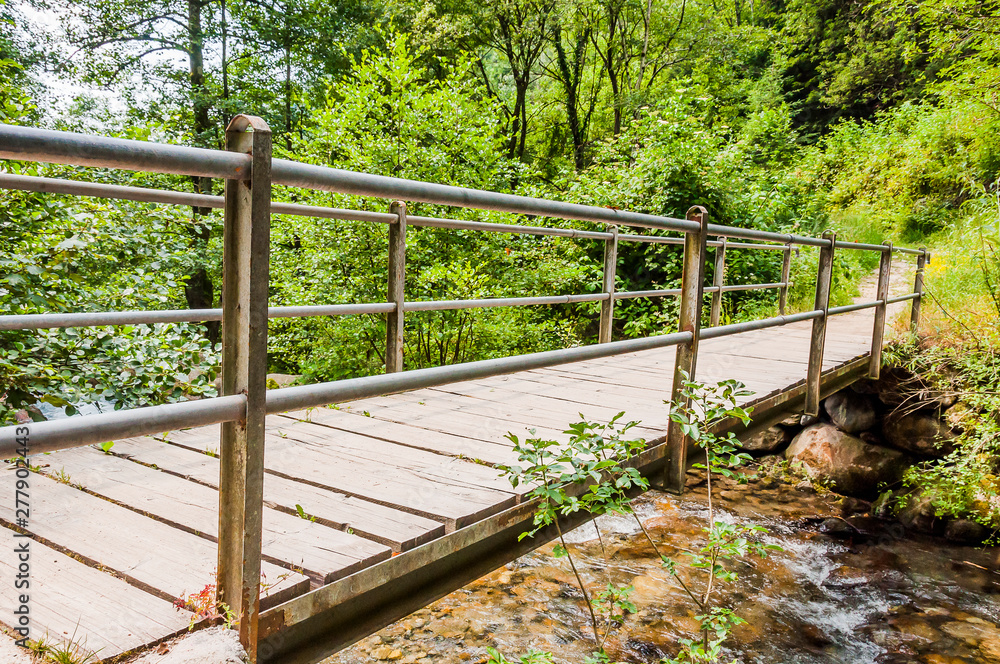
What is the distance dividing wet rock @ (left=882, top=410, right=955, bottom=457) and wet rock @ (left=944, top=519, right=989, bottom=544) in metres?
0.82

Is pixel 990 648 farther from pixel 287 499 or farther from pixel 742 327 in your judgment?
pixel 287 499

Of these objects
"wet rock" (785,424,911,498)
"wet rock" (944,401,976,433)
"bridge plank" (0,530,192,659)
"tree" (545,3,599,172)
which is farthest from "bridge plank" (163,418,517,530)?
"tree" (545,3,599,172)

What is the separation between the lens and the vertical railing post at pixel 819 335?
3.65m

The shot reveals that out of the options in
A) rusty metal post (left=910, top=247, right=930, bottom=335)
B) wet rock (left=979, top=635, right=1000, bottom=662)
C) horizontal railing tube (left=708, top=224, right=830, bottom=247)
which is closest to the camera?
horizontal railing tube (left=708, top=224, right=830, bottom=247)

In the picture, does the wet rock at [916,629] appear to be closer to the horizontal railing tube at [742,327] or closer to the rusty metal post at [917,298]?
the horizontal railing tube at [742,327]

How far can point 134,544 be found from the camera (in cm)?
150

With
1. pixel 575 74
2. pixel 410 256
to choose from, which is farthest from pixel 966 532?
pixel 575 74

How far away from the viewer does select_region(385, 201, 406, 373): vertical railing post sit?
3.07m

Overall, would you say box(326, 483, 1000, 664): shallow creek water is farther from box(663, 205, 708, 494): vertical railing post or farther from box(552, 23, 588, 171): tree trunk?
box(552, 23, 588, 171): tree trunk

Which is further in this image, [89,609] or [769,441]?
[769,441]

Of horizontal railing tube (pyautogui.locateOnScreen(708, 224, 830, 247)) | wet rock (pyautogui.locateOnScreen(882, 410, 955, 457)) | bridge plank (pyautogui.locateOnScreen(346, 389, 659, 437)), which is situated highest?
horizontal railing tube (pyautogui.locateOnScreen(708, 224, 830, 247))

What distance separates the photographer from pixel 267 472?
6.65ft

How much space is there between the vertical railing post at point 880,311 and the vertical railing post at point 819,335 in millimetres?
1242

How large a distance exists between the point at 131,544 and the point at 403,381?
779mm
